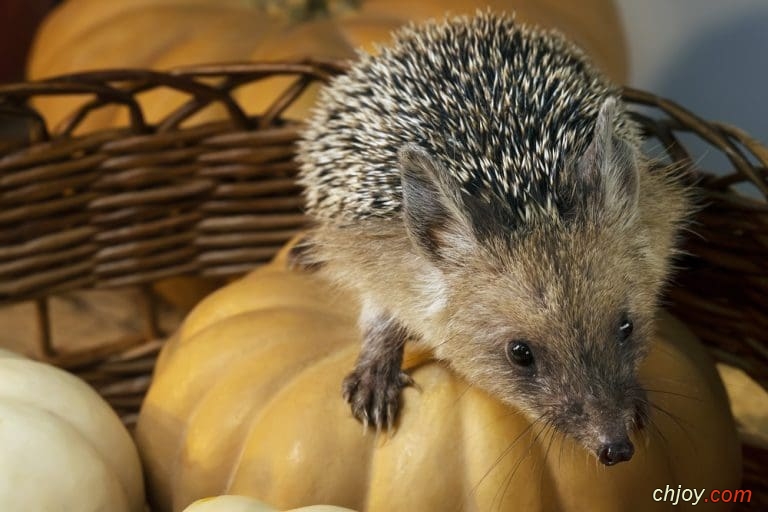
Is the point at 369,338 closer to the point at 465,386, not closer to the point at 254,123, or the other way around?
the point at 465,386

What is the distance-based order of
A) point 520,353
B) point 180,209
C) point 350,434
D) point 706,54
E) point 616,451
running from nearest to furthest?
point 616,451 → point 520,353 → point 350,434 → point 180,209 → point 706,54

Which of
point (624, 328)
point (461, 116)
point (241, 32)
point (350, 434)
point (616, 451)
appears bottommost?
point (350, 434)

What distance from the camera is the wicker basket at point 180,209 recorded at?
6.67 feet

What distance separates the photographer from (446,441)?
5.40ft

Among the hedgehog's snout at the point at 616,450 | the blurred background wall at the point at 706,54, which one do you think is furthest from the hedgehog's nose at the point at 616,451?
the blurred background wall at the point at 706,54

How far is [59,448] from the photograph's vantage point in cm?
159

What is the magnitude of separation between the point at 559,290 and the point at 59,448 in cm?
87

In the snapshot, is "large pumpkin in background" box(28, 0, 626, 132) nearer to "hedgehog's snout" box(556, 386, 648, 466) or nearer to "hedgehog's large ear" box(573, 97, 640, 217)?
"hedgehog's large ear" box(573, 97, 640, 217)

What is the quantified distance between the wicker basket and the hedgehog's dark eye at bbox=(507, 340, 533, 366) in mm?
596

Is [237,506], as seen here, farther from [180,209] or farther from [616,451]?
[180,209]

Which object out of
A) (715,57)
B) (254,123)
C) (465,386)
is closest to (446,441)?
(465,386)

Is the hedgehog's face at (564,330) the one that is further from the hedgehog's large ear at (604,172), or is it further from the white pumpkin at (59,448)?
the white pumpkin at (59,448)

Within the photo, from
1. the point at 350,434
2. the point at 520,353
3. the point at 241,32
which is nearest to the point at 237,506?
the point at 350,434

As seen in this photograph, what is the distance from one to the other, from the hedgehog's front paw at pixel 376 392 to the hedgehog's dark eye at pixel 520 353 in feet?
0.75
